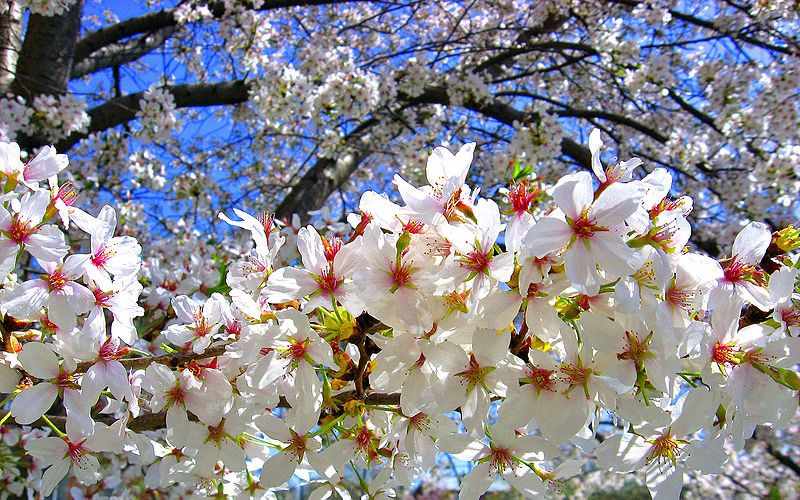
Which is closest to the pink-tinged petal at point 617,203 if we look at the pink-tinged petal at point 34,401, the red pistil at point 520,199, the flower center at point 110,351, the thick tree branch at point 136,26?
the red pistil at point 520,199

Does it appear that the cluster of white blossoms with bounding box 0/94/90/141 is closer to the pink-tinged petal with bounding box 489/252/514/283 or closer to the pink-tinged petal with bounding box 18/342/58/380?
the pink-tinged petal with bounding box 18/342/58/380

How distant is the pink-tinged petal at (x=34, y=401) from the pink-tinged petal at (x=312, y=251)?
0.43m

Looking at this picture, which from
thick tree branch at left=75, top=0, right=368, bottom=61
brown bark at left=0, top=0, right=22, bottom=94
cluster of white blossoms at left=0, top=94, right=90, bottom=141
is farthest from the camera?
thick tree branch at left=75, top=0, right=368, bottom=61

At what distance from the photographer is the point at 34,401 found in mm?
879

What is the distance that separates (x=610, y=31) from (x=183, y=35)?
3624 mm

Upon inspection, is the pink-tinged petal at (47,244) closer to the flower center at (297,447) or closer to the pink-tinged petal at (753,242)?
the flower center at (297,447)

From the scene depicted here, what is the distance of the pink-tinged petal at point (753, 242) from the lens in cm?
80

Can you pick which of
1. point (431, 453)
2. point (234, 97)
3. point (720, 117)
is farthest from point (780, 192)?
point (431, 453)

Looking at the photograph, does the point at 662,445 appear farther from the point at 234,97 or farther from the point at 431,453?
the point at 234,97

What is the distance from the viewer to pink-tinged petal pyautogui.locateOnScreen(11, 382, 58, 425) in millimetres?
873

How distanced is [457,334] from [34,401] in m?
0.63

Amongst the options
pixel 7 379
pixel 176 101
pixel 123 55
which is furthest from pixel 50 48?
pixel 7 379

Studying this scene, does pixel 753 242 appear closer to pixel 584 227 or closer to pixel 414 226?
pixel 584 227

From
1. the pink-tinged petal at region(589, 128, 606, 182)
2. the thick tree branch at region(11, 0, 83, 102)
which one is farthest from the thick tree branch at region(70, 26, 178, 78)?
the pink-tinged petal at region(589, 128, 606, 182)
